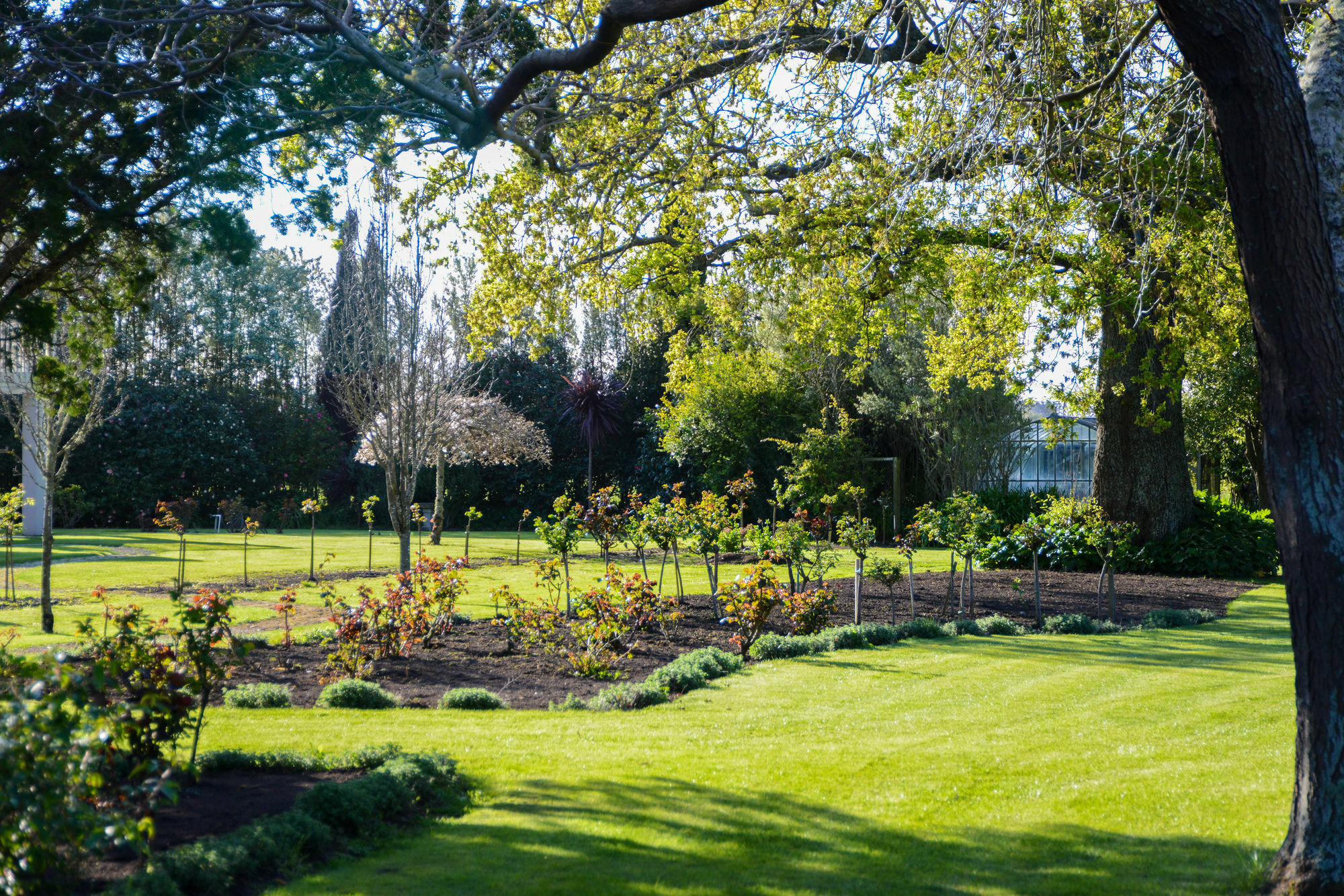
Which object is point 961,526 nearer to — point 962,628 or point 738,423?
point 962,628

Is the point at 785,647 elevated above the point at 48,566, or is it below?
below

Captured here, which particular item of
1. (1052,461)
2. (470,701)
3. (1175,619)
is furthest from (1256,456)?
(470,701)

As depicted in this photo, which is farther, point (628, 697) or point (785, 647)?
point (785, 647)

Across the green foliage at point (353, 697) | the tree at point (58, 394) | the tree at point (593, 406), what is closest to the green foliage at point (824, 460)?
the tree at point (593, 406)

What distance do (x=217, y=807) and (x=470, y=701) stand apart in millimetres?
2471

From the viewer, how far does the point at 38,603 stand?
11.0 metres

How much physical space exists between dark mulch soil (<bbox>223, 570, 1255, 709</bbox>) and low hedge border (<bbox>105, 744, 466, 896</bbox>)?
72.3 inches

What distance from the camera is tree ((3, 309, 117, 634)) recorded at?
634cm

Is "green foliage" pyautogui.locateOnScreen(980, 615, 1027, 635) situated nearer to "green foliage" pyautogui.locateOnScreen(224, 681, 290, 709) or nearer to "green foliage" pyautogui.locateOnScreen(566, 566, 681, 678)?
"green foliage" pyautogui.locateOnScreen(566, 566, 681, 678)

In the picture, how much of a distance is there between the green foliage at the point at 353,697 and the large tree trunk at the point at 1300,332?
16.6 ft

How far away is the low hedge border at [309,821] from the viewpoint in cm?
307

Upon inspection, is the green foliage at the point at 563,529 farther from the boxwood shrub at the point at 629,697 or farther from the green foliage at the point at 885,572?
the boxwood shrub at the point at 629,697

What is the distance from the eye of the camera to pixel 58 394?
6668 millimetres

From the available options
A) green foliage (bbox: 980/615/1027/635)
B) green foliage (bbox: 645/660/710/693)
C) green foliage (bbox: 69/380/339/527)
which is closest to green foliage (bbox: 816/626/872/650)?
green foliage (bbox: 980/615/1027/635)
